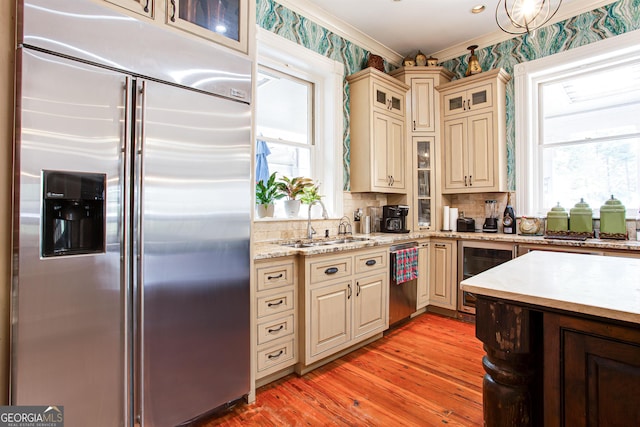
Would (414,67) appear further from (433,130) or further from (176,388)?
(176,388)

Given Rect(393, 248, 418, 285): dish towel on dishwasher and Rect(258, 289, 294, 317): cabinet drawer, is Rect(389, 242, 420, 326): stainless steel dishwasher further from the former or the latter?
Rect(258, 289, 294, 317): cabinet drawer

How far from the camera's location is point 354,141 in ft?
11.8

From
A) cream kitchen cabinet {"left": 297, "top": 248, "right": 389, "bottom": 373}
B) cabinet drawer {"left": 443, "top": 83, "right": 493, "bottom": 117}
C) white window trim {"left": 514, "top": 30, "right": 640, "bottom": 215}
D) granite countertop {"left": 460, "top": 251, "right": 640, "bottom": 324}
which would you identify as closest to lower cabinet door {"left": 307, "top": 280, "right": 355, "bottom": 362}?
cream kitchen cabinet {"left": 297, "top": 248, "right": 389, "bottom": 373}

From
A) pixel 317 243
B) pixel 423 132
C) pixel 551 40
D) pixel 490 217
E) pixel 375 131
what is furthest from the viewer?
pixel 423 132

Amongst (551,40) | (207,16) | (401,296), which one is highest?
(551,40)

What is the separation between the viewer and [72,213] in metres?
1.38

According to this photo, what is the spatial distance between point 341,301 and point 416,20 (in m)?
2.99

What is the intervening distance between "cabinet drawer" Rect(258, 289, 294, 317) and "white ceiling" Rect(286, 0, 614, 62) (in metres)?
2.60

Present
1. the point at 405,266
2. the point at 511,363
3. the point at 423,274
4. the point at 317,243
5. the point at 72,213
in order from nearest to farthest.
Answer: the point at 511,363
the point at 72,213
the point at 317,243
the point at 405,266
the point at 423,274

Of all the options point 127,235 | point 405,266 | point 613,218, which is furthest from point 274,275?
point 613,218

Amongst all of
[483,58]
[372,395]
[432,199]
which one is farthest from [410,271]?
[483,58]

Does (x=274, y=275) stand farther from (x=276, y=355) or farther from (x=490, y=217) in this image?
(x=490, y=217)

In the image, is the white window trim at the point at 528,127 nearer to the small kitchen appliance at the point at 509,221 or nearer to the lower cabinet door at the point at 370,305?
the small kitchen appliance at the point at 509,221

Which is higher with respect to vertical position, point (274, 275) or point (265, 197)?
point (265, 197)
